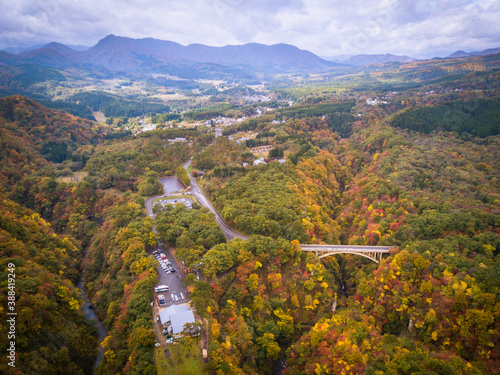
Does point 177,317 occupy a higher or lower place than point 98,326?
higher

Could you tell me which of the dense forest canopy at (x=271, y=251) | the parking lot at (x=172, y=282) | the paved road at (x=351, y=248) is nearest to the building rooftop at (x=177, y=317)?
the dense forest canopy at (x=271, y=251)

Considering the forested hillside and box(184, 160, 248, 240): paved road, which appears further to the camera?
box(184, 160, 248, 240): paved road

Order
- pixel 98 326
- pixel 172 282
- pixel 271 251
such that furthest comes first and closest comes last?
1. pixel 271 251
2. pixel 98 326
3. pixel 172 282

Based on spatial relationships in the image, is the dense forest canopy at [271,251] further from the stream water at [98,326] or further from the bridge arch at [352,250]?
the bridge arch at [352,250]

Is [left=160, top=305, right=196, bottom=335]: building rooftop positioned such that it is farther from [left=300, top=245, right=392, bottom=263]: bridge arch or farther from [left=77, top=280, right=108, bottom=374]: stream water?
[left=300, top=245, right=392, bottom=263]: bridge arch

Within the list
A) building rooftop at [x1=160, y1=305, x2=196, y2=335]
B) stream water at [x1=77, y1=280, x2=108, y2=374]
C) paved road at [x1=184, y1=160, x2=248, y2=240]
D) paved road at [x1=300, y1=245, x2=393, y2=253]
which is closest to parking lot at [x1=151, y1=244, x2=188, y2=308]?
building rooftop at [x1=160, y1=305, x2=196, y2=335]

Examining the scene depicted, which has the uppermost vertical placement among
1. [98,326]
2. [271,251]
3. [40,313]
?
[40,313]

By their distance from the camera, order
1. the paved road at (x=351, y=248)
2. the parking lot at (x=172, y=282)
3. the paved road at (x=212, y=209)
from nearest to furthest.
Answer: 1. the parking lot at (x=172, y=282)
2. the paved road at (x=351, y=248)
3. the paved road at (x=212, y=209)

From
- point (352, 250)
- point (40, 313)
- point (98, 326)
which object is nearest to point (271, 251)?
point (352, 250)

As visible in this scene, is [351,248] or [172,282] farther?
[351,248]

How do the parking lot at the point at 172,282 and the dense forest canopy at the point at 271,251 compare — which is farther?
the parking lot at the point at 172,282

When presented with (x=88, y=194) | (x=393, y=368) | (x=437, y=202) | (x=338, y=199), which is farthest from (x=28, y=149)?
(x=437, y=202)

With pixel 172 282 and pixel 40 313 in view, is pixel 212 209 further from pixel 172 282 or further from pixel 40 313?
pixel 40 313
